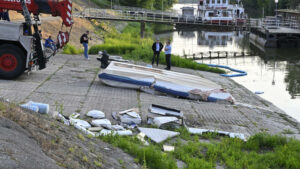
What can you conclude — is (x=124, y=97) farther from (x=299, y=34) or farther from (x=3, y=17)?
(x=299, y=34)

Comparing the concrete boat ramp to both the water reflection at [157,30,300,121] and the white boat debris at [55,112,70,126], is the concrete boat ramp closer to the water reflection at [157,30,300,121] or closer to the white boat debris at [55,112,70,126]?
the white boat debris at [55,112,70,126]

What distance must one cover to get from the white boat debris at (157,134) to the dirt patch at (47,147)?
4.64 feet

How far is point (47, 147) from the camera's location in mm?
6457

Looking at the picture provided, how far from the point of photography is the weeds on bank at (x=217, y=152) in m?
8.55

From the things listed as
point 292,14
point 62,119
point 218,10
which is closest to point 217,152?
point 62,119

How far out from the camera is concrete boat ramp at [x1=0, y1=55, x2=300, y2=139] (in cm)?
1203

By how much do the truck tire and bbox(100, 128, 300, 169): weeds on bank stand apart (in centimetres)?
593

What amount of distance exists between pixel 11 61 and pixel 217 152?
7.70m

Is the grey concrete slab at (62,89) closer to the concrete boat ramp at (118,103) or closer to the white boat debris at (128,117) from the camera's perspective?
the concrete boat ramp at (118,103)

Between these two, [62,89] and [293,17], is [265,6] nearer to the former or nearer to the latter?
[293,17]

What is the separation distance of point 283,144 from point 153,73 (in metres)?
6.66

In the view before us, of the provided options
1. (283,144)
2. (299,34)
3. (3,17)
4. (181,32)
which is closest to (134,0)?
(181,32)

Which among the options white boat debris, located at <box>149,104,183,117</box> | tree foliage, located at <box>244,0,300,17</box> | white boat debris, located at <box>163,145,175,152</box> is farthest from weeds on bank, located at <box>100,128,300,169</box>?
tree foliage, located at <box>244,0,300,17</box>

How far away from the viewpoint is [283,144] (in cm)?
1041
